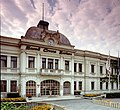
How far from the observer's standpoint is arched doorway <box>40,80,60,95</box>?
14836mm

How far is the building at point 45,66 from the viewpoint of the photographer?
44.4 feet

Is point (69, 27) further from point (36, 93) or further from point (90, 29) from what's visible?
point (36, 93)

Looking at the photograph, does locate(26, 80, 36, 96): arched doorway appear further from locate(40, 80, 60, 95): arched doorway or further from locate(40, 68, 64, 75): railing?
locate(40, 68, 64, 75): railing

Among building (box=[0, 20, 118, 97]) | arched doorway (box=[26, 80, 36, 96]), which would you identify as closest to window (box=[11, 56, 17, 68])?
building (box=[0, 20, 118, 97])

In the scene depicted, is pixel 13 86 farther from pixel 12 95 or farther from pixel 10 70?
pixel 10 70

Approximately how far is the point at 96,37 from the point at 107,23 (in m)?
0.64

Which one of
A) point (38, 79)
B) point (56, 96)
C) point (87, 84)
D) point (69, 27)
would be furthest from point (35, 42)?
point (69, 27)

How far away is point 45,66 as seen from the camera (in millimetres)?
14852

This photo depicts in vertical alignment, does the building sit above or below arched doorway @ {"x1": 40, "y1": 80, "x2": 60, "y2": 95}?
above

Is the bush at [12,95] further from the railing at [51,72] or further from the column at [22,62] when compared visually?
the railing at [51,72]

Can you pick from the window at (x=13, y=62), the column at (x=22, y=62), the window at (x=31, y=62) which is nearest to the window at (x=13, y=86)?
the column at (x=22, y=62)

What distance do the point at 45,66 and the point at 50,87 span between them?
2.07 meters

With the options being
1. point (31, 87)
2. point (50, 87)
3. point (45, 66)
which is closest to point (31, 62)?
point (45, 66)

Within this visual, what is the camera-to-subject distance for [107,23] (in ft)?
13.1
